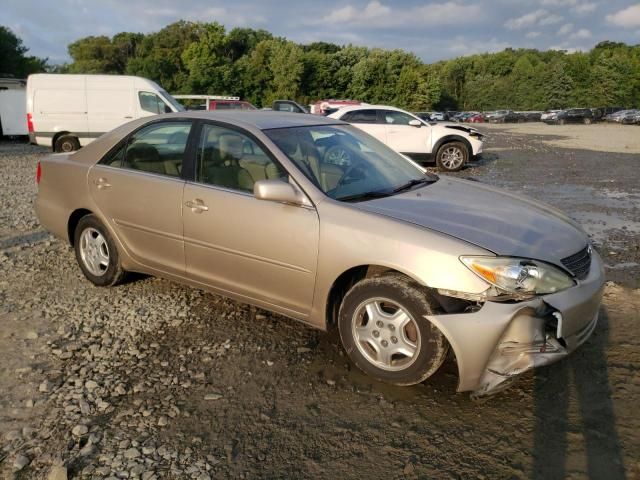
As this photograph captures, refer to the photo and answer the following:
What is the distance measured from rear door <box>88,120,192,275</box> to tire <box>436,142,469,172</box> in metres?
10.8

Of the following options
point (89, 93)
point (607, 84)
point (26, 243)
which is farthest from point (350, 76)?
point (26, 243)

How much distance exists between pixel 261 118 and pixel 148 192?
1057mm

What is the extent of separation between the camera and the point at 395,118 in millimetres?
14102

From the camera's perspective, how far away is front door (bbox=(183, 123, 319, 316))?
11.0 feet

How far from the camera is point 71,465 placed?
246 centimetres

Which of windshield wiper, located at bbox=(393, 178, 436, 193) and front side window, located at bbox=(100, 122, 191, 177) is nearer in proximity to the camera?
windshield wiper, located at bbox=(393, 178, 436, 193)

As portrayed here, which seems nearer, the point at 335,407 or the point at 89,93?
the point at 335,407

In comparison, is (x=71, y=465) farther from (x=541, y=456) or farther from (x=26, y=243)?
(x=26, y=243)

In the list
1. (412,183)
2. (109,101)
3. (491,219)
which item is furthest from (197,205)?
(109,101)

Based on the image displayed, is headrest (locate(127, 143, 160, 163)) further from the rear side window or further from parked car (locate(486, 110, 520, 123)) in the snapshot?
parked car (locate(486, 110, 520, 123))

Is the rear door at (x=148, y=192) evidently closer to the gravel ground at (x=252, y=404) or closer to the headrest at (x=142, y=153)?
the headrest at (x=142, y=153)

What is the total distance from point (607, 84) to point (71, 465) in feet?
293

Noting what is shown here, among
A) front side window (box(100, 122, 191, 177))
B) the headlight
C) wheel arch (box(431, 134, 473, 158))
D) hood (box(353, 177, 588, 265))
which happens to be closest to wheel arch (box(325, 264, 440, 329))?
hood (box(353, 177, 588, 265))

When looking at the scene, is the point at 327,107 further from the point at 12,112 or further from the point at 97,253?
the point at 97,253
